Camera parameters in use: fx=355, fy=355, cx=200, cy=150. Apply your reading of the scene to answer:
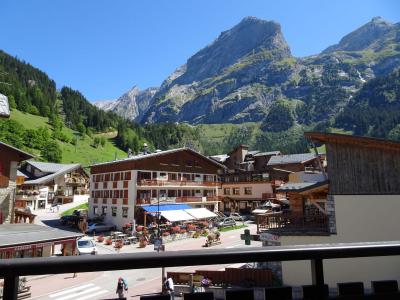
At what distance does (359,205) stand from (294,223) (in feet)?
16.3

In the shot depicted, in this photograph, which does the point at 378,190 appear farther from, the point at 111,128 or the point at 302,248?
the point at 111,128

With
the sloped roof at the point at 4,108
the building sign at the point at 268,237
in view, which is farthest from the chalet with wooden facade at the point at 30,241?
the sloped roof at the point at 4,108

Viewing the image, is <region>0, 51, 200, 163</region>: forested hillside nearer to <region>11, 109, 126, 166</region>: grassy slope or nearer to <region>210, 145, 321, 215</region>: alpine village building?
<region>11, 109, 126, 166</region>: grassy slope

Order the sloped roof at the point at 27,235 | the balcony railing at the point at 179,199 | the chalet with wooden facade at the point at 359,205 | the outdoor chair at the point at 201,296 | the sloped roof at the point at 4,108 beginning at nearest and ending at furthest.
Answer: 1. the outdoor chair at the point at 201,296
2. the sloped roof at the point at 4,108
3. the chalet with wooden facade at the point at 359,205
4. the sloped roof at the point at 27,235
5. the balcony railing at the point at 179,199

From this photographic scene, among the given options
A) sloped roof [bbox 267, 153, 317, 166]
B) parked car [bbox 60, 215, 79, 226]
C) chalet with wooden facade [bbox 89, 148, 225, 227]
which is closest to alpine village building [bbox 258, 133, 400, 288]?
chalet with wooden facade [bbox 89, 148, 225, 227]

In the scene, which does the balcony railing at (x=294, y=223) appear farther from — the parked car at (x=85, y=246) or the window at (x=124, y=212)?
the window at (x=124, y=212)

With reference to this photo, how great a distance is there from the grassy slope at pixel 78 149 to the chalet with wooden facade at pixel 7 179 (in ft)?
271

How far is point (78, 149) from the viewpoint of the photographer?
130750 mm

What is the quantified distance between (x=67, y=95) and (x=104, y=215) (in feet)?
463

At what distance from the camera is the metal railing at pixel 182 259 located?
1617 millimetres

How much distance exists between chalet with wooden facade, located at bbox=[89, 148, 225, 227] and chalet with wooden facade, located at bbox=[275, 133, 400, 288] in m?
31.3

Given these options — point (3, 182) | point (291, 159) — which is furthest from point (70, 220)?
point (291, 159)

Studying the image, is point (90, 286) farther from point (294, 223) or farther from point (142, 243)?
Answer: point (142, 243)

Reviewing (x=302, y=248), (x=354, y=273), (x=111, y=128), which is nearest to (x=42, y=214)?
(x=354, y=273)
